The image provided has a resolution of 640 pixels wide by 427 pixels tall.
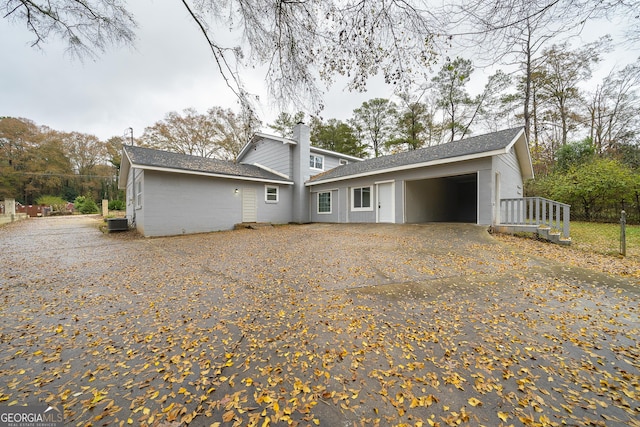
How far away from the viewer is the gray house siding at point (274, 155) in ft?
50.8

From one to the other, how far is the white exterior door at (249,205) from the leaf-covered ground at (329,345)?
27.2 ft

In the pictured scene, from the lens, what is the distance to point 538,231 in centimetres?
779

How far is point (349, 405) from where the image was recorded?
1729mm

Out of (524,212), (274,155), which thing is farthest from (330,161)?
(524,212)

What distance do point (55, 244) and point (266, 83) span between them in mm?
10357

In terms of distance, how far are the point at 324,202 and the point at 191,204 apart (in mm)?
7361

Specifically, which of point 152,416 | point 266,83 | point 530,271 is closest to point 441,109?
point 530,271

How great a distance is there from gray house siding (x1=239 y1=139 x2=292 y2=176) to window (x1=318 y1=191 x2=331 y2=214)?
2.66 metres

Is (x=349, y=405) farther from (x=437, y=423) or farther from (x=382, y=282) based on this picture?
(x=382, y=282)

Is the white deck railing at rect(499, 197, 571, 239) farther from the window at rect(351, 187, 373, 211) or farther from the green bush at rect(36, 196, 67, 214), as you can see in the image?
the green bush at rect(36, 196, 67, 214)

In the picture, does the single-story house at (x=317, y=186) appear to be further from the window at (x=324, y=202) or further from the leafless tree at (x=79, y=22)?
the leafless tree at (x=79, y=22)

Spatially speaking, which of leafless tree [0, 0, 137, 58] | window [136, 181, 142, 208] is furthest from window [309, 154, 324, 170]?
leafless tree [0, 0, 137, 58]

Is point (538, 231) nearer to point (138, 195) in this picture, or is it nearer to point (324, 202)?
point (324, 202)

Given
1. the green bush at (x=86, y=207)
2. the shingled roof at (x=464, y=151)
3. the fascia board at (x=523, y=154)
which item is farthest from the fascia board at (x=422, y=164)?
the green bush at (x=86, y=207)
